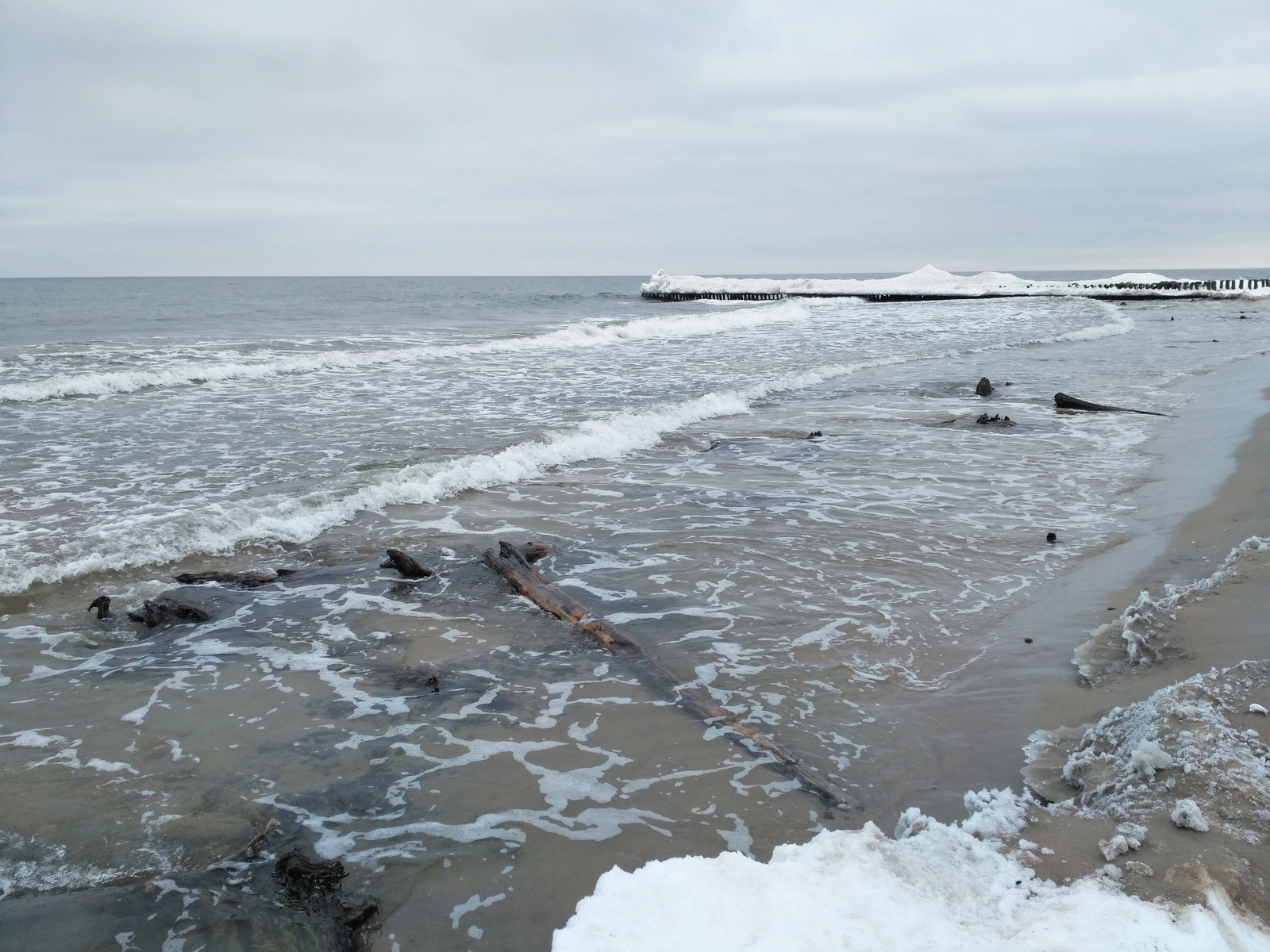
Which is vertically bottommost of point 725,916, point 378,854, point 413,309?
point 378,854

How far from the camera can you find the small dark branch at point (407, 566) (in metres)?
7.00

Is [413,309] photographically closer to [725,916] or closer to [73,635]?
A: [73,635]

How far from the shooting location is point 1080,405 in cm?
1500

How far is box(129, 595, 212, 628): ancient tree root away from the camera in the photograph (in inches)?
245

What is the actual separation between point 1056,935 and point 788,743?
189 centimetres

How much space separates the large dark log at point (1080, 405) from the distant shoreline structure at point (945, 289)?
49153 mm

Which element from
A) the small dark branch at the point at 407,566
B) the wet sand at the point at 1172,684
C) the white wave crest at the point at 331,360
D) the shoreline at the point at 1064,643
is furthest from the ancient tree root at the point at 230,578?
the white wave crest at the point at 331,360

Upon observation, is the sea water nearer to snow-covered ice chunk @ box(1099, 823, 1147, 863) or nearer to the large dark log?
the large dark log

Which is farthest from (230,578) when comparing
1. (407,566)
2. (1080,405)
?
(1080,405)

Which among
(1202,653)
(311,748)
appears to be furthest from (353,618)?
(1202,653)

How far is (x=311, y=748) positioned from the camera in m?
4.53

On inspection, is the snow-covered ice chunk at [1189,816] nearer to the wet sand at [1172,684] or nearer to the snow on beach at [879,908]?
the wet sand at [1172,684]

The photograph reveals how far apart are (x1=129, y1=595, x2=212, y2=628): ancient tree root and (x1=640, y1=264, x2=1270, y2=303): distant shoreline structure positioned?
63135 millimetres

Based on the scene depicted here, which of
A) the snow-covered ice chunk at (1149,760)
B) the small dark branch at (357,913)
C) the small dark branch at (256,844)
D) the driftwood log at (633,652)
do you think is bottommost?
the small dark branch at (357,913)
